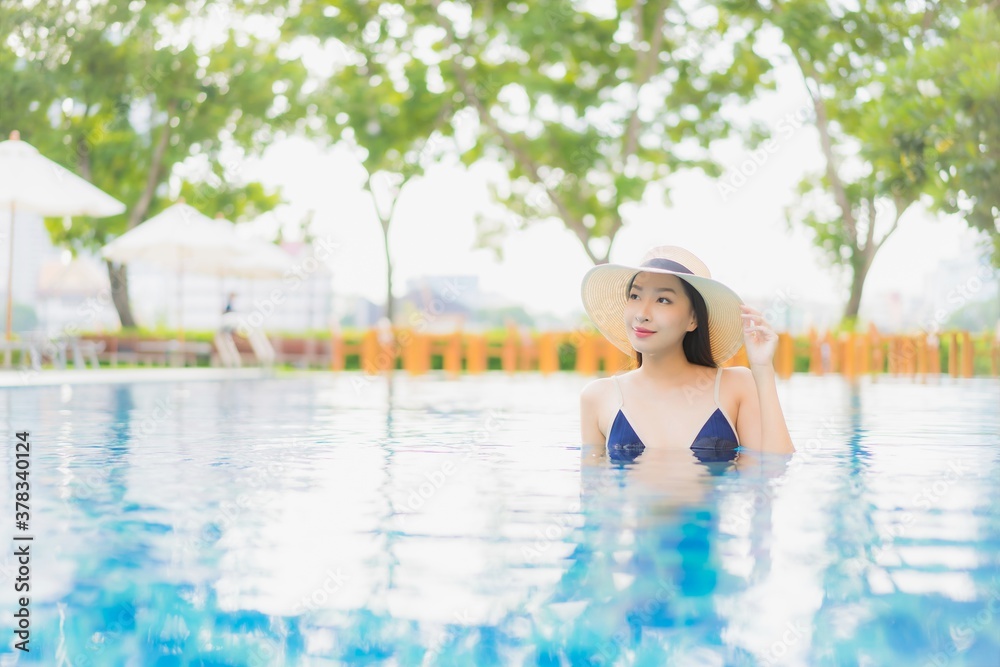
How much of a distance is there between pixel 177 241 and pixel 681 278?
15398 mm

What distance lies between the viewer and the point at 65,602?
8.97 ft

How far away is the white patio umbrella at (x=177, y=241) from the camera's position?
18.5m

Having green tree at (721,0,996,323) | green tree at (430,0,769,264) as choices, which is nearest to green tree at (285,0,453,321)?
green tree at (430,0,769,264)

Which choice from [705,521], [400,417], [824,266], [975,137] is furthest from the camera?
[824,266]

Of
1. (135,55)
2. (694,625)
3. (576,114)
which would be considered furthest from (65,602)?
(135,55)

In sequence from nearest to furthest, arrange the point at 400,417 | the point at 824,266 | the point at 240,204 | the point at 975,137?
the point at 400,417 < the point at 975,137 < the point at 240,204 < the point at 824,266

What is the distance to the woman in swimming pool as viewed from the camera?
438 cm

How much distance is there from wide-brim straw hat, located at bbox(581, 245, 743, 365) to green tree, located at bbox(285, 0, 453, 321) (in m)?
A: 16.1

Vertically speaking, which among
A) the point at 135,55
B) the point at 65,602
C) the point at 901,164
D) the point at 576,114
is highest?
the point at 135,55

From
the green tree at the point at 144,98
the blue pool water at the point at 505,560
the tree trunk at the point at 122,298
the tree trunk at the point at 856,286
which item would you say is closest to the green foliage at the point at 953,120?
the blue pool water at the point at 505,560

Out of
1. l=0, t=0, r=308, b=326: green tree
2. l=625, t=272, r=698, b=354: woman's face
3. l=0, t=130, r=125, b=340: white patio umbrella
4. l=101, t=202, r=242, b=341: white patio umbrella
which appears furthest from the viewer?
l=0, t=0, r=308, b=326: green tree

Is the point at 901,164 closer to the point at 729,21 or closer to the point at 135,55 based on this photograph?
the point at 729,21

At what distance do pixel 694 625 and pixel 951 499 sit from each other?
207 cm

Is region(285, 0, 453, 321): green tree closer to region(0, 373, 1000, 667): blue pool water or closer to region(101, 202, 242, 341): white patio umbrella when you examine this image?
region(101, 202, 242, 341): white patio umbrella
